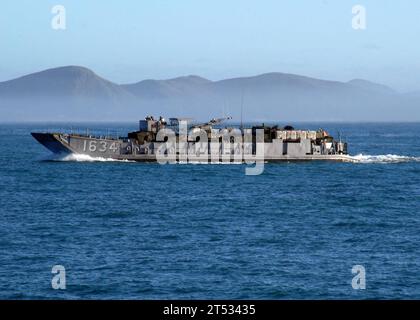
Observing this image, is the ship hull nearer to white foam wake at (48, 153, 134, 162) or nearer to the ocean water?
white foam wake at (48, 153, 134, 162)

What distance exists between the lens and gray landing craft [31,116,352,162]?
107375 mm

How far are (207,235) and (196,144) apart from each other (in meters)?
59.7

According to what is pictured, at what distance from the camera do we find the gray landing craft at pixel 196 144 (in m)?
107

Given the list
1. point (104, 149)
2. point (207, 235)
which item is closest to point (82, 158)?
point (104, 149)

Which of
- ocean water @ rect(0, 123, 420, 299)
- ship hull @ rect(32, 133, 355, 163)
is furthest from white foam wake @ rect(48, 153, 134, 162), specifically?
ocean water @ rect(0, 123, 420, 299)

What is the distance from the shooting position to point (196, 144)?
110625mm

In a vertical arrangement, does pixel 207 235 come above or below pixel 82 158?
below

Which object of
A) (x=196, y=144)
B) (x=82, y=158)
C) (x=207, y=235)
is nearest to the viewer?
(x=207, y=235)

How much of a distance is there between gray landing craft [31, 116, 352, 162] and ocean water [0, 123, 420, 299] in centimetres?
971

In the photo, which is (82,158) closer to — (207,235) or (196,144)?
(196,144)

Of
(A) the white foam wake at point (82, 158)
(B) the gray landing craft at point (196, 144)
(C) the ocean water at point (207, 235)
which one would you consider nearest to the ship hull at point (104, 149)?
(B) the gray landing craft at point (196, 144)

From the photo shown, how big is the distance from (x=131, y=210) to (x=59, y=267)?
25097 mm

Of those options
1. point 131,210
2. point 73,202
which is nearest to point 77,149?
point 73,202
